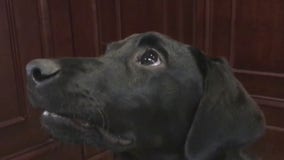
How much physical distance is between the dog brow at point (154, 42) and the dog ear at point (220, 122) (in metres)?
0.15

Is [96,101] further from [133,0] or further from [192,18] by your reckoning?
[192,18]

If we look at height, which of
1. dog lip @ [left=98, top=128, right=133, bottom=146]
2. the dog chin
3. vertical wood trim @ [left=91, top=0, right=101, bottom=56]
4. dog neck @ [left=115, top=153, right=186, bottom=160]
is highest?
vertical wood trim @ [left=91, top=0, right=101, bottom=56]

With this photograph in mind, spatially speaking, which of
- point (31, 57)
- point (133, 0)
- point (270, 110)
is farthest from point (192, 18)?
point (31, 57)

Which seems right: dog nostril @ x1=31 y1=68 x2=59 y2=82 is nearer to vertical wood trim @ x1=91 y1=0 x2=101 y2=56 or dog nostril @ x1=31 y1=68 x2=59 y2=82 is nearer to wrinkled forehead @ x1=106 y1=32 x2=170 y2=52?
wrinkled forehead @ x1=106 y1=32 x2=170 y2=52

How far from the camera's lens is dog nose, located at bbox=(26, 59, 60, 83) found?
3.26 feet

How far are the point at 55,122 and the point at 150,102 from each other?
0.25 metres

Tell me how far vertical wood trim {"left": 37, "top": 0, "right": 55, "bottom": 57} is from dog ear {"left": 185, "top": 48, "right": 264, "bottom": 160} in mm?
799

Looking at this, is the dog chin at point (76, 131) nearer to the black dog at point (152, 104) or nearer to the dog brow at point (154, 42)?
the black dog at point (152, 104)

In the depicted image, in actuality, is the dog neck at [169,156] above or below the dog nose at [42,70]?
below

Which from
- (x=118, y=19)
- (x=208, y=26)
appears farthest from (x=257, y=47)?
(x=118, y=19)

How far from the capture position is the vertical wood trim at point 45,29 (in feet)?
5.59

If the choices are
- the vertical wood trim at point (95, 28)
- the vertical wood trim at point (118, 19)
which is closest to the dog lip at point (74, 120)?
the vertical wood trim at point (95, 28)

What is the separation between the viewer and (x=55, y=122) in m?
1.04

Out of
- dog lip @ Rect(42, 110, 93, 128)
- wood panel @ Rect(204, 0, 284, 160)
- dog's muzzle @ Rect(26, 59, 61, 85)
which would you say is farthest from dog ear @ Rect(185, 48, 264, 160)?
wood panel @ Rect(204, 0, 284, 160)
